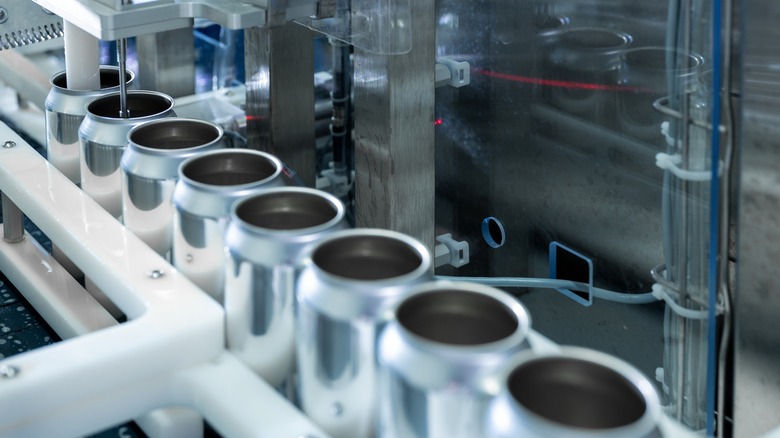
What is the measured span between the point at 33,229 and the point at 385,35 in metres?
0.42

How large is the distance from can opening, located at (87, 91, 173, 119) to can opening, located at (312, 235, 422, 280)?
0.36 metres

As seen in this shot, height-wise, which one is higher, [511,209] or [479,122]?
[479,122]

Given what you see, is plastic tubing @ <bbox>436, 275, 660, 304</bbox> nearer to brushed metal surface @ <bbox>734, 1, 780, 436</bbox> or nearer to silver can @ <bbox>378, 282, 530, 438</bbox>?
brushed metal surface @ <bbox>734, 1, 780, 436</bbox>

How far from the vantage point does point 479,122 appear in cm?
153

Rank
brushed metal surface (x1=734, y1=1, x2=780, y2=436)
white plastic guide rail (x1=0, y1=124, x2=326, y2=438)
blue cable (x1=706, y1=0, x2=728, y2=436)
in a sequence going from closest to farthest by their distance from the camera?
white plastic guide rail (x1=0, y1=124, x2=326, y2=438) < blue cable (x1=706, y1=0, x2=728, y2=436) < brushed metal surface (x1=734, y1=1, x2=780, y2=436)

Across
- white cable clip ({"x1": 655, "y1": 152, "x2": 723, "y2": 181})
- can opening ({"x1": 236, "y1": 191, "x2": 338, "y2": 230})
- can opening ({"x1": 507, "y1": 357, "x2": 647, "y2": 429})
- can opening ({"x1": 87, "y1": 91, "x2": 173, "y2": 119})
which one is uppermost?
can opening ({"x1": 87, "y1": 91, "x2": 173, "y2": 119})

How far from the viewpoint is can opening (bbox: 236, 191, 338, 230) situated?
32.2 inches

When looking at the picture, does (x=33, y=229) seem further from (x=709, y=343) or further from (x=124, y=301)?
(x=709, y=343)

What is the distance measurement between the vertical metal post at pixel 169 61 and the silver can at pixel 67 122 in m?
0.66

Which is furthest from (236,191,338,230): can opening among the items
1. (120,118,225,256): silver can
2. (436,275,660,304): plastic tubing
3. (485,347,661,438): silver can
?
(436,275,660,304): plastic tubing

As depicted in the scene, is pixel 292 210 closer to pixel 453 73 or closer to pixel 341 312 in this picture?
pixel 341 312

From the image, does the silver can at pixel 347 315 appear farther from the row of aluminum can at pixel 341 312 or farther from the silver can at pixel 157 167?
the silver can at pixel 157 167

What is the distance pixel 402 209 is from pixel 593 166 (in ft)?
0.78

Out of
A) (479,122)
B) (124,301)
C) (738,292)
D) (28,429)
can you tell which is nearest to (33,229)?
(124,301)
